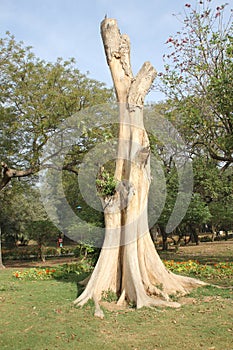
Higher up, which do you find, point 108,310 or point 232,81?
point 232,81

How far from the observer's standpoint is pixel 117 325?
646 cm

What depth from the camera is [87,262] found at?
12336 millimetres

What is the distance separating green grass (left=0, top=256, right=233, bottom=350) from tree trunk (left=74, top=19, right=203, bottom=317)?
579mm

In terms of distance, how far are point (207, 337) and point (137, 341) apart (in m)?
1.04

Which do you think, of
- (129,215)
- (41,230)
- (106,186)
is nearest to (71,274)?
(129,215)

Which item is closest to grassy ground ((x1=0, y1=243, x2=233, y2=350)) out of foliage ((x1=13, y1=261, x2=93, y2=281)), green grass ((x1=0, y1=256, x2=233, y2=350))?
green grass ((x1=0, y1=256, x2=233, y2=350))

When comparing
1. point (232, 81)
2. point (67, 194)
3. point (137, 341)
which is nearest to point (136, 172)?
point (137, 341)

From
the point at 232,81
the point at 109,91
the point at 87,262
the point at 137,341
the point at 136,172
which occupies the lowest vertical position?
the point at 137,341

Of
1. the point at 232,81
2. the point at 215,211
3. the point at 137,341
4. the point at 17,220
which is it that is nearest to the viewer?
the point at 137,341

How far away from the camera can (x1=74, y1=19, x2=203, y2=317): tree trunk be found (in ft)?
26.9

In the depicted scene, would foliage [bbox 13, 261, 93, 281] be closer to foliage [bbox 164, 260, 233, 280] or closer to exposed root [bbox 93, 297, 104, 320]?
foliage [bbox 164, 260, 233, 280]

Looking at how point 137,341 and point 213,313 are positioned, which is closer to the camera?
point 137,341

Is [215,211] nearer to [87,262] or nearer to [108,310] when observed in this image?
[87,262]

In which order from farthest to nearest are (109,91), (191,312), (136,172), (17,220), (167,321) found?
1. (17,220)
2. (109,91)
3. (136,172)
4. (191,312)
5. (167,321)
